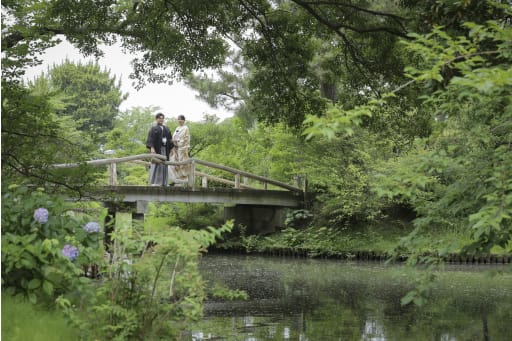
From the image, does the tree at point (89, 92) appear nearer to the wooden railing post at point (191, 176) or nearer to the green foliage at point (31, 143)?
the wooden railing post at point (191, 176)

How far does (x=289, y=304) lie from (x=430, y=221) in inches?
170

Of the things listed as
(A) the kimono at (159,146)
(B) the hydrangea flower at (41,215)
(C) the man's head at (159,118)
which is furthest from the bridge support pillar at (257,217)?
(B) the hydrangea flower at (41,215)

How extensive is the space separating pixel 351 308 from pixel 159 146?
8.89 m

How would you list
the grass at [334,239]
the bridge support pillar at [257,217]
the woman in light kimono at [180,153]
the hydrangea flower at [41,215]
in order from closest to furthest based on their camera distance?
the hydrangea flower at [41,215] < the grass at [334,239] < the woman in light kimono at [180,153] < the bridge support pillar at [257,217]

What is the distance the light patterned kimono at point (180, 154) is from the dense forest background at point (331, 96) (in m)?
2.67

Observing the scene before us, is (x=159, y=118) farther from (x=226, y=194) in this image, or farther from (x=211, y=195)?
(x=226, y=194)

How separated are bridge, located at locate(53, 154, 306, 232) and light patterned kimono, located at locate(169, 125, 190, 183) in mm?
228

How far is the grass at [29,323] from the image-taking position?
439cm

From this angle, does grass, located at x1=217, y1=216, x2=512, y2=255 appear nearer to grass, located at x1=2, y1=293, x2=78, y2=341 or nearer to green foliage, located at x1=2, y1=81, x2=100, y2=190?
green foliage, located at x1=2, y1=81, x2=100, y2=190

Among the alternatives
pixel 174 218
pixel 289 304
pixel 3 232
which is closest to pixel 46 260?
pixel 3 232

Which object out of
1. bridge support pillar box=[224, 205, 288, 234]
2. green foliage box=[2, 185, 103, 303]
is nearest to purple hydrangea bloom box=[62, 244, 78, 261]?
green foliage box=[2, 185, 103, 303]

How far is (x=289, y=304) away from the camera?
9906mm

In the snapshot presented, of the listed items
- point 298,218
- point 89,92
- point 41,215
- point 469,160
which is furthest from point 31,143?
point 89,92

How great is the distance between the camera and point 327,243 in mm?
18688
